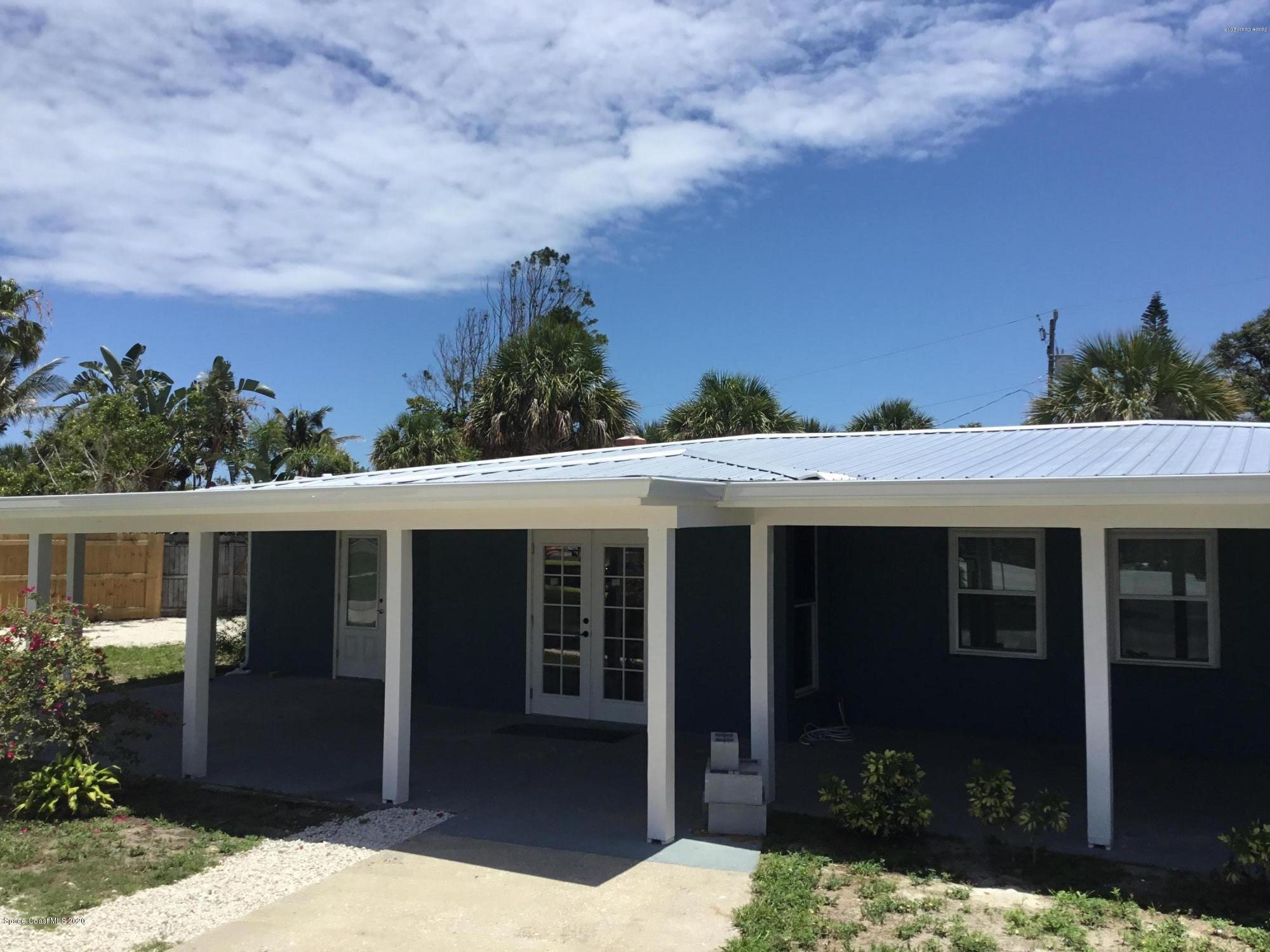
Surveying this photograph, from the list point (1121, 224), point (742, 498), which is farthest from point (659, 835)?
point (1121, 224)

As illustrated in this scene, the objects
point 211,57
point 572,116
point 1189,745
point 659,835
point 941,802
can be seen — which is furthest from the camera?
point 572,116

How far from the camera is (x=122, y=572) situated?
20.2 metres

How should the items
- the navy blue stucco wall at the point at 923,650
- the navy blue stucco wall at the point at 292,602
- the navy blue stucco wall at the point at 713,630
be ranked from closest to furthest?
1. the navy blue stucco wall at the point at 923,650
2. the navy blue stucco wall at the point at 713,630
3. the navy blue stucco wall at the point at 292,602

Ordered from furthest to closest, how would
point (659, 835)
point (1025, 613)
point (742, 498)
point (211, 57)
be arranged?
point (211, 57) → point (1025, 613) → point (742, 498) → point (659, 835)

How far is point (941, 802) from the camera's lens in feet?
22.2

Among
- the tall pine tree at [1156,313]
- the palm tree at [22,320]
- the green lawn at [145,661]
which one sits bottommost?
the green lawn at [145,661]

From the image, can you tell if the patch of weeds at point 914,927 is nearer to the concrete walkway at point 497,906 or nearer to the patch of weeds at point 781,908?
the patch of weeds at point 781,908

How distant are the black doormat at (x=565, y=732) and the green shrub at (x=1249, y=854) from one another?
515 centimetres

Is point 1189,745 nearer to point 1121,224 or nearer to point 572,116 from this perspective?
point 572,116

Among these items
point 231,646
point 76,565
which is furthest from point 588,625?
point 231,646

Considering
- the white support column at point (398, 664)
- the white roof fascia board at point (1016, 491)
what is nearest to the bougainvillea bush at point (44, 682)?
the white support column at point (398, 664)

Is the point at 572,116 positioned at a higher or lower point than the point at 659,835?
higher

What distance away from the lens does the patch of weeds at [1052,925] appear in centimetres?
442

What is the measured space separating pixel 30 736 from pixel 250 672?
22.3 ft
